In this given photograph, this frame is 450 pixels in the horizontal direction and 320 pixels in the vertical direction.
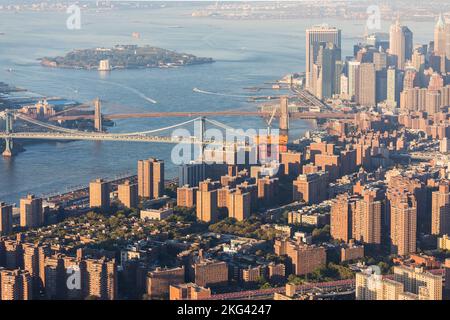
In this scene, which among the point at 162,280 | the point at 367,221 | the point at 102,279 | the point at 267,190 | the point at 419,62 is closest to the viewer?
the point at 102,279

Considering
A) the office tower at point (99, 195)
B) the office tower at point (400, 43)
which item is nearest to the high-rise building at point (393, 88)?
the office tower at point (400, 43)

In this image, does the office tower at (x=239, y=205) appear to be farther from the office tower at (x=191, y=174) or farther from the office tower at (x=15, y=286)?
the office tower at (x=15, y=286)

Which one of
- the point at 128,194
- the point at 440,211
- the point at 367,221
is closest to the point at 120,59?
the point at 128,194

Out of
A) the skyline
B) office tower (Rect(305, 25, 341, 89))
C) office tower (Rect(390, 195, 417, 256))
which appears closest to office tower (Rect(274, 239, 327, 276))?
the skyline

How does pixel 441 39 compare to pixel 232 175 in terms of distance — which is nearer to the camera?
pixel 232 175

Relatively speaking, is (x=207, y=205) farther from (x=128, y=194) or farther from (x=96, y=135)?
(x=96, y=135)
